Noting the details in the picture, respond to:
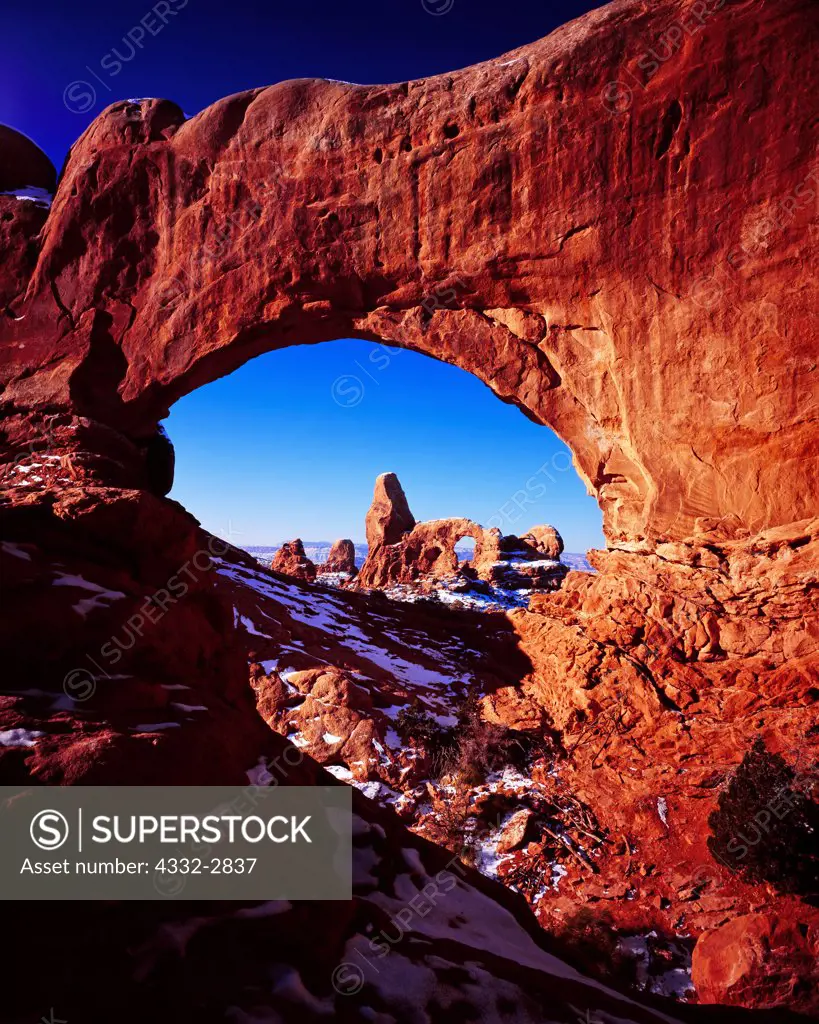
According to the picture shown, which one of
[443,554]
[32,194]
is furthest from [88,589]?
[443,554]

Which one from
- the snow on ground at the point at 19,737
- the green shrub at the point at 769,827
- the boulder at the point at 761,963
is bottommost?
the boulder at the point at 761,963

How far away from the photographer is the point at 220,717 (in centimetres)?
463

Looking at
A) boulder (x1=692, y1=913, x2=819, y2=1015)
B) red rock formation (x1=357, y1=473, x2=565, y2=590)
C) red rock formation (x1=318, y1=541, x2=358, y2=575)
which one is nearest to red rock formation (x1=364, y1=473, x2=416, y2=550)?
red rock formation (x1=357, y1=473, x2=565, y2=590)

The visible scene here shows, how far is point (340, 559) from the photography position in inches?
1655

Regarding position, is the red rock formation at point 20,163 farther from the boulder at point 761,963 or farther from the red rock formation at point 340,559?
the red rock formation at point 340,559

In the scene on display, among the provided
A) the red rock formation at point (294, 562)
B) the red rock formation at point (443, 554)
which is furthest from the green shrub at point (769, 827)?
the red rock formation at point (294, 562)

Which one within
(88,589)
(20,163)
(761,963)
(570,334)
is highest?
(20,163)

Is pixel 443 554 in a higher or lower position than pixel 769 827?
higher

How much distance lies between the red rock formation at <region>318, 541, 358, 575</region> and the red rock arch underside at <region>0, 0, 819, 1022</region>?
1010 inches

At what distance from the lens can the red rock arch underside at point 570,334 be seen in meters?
7.40

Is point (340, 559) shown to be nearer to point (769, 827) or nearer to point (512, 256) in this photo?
point (512, 256)

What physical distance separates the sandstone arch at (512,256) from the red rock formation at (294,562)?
55.8ft
